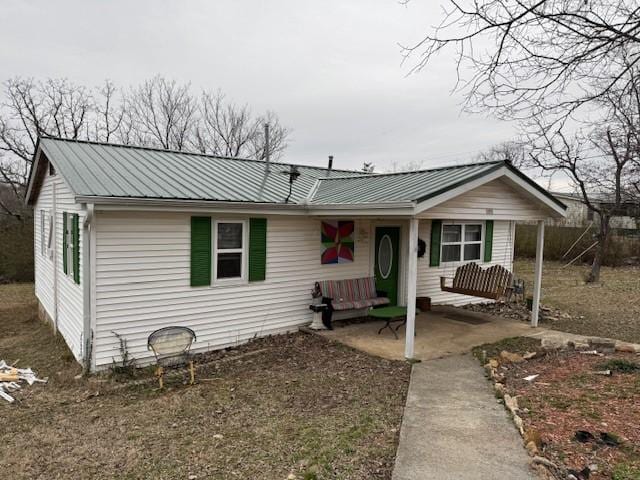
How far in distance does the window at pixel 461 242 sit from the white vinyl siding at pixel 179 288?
12.0 ft

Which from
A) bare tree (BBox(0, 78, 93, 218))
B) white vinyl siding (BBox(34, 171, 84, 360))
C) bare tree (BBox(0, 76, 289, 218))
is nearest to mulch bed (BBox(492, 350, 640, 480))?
white vinyl siding (BBox(34, 171, 84, 360))

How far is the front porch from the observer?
22.8ft

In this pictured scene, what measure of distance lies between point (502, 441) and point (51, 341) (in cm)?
801

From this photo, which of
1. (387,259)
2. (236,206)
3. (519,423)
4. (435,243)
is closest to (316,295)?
(387,259)

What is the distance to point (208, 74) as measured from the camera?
2278 cm

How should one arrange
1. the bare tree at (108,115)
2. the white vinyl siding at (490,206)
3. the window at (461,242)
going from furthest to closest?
the bare tree at (108,115), the window at (461,242), the white vinyl siding at (490,206)

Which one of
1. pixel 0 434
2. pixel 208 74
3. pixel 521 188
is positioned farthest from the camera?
pixel 208 74

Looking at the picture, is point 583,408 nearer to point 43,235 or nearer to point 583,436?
point 583,436

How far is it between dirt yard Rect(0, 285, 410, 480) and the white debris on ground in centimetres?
15

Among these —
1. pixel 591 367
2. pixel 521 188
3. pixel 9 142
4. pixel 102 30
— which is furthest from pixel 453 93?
pixel 9 142

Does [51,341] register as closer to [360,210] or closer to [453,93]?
[360,210]

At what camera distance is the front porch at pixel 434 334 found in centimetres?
695

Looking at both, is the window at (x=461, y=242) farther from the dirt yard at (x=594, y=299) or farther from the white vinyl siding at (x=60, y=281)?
the white vinyl siding at (x=60, y=281)

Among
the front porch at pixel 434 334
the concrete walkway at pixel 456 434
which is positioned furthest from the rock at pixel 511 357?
the concrete walkway at pixel 456 434
